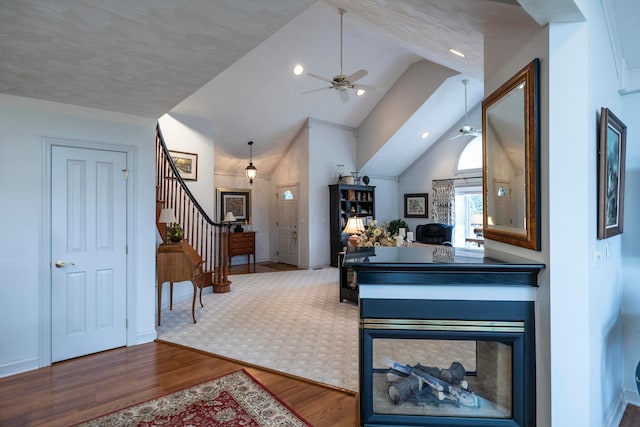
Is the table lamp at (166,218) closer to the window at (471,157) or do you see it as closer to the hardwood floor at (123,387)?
the hardwood floor at (123,387)

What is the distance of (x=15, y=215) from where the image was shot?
2.80 metres

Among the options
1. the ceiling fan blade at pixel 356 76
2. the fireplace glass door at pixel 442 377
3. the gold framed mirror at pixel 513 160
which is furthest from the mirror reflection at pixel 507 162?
the ceiling fan blade at pixel 356 76

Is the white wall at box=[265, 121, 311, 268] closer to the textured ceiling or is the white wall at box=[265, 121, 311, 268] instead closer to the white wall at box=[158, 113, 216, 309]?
the white wall at box=[158, 113, 216, 309]

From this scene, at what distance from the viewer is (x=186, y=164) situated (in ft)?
20.4

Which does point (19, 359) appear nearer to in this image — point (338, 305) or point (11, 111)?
point (11, 111)

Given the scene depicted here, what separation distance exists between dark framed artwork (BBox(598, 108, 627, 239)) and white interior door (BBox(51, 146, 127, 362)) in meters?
3.86

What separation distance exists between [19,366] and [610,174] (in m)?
4.59

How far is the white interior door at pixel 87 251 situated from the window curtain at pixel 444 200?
7.24 meters

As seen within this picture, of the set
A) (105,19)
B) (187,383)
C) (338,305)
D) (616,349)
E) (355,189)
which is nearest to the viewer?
(105,19)

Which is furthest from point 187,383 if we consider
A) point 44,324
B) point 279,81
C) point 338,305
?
point 279,81

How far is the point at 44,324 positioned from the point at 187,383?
4.92ft

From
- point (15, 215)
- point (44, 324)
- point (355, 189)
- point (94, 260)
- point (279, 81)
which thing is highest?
point (279, 81)

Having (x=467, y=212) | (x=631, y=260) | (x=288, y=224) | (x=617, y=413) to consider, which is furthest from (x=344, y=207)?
(x=617, y=413)

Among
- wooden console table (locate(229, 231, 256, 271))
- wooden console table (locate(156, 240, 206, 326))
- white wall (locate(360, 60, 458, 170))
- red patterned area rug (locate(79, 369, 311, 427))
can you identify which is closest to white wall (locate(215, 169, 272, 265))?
wooden console table (locate(229, 231, 256, 271))
